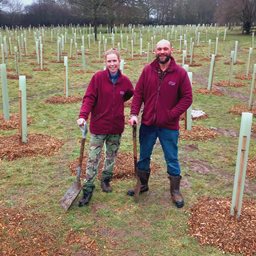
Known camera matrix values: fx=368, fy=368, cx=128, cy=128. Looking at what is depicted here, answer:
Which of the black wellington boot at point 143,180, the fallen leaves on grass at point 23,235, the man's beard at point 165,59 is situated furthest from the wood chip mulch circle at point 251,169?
the fallen leaves on grass at point 23,235

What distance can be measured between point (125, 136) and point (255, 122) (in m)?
2.96

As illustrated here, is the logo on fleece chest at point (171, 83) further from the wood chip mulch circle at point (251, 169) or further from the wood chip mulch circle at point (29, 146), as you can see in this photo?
the wood chip mulch circle at point (29, 146)

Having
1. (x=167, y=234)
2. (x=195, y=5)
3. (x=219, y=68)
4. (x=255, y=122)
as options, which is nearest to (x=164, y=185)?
(x=167, y=234)

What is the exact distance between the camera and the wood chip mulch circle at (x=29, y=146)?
570 centimetres

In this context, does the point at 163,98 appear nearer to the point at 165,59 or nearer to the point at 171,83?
the point at 171,83

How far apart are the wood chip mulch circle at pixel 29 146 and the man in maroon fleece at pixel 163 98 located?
2.32m

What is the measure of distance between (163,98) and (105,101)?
65 cm

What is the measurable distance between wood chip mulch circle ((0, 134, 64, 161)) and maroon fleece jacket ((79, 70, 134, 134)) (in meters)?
1.99

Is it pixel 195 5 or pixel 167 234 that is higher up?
pixel 195 5

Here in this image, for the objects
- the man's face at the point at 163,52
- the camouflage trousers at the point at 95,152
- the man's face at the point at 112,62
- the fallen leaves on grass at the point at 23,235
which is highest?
the man's face at the point at 163,52

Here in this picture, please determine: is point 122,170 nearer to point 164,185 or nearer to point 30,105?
point 164,185

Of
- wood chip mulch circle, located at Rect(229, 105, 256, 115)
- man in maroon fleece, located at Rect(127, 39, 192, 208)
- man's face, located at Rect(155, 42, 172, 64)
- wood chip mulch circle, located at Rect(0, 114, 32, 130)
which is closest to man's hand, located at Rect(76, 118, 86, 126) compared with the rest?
man in maroon fleece, located at Rect(127, 39, 192, 208)

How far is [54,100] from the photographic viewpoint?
9.71 meters

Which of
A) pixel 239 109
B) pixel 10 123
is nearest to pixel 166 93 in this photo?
pixel 10 123
